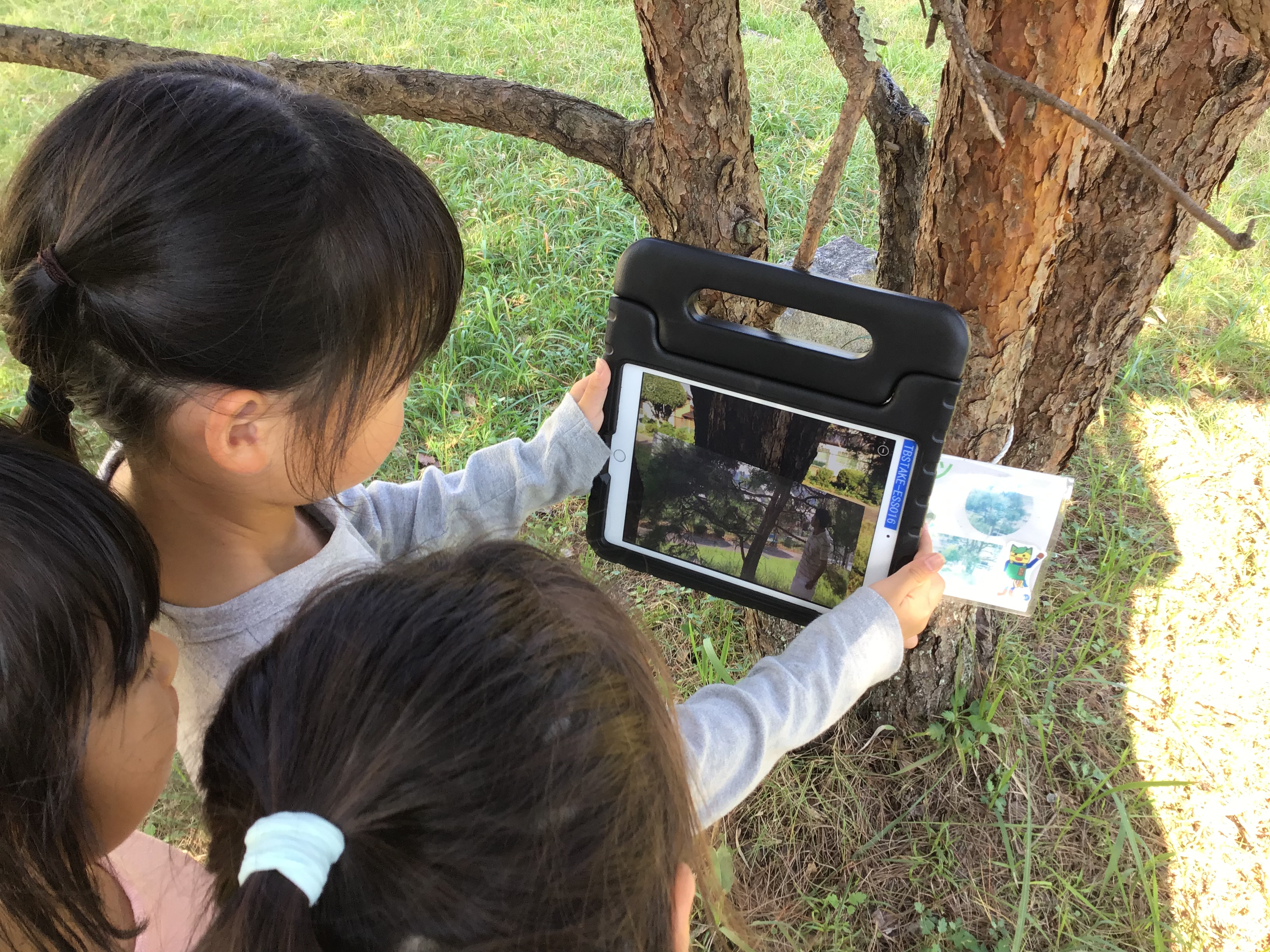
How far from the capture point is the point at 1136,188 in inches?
47.6

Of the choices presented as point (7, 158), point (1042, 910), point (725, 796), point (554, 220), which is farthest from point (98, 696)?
point (7, 158)

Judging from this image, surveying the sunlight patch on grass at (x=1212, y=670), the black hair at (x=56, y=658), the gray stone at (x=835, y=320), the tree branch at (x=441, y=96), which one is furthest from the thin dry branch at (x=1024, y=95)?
the sunlight patch on grass at (x=1212, y=670)

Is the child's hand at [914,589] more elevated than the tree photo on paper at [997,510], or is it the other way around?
the tree photo on paper at [997,510]

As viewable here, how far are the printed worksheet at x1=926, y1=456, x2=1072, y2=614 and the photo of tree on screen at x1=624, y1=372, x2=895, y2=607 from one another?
0.15 m

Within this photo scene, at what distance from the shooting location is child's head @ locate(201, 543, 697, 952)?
1.84ft

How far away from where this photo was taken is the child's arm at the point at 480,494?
104 centimetres

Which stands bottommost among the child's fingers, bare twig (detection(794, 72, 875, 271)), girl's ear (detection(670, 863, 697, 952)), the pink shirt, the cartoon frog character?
the pink shirt

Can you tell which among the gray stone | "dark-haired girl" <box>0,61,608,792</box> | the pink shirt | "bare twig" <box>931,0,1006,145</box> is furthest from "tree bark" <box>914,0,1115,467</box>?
the pink shirt

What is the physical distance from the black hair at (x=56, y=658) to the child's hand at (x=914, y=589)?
0.73 m

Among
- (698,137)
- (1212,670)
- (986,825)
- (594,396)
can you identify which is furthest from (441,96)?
(1212,670)

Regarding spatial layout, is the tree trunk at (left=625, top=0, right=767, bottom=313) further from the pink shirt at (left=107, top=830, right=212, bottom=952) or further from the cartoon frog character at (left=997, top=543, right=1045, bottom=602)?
the pink shirt at (left=107, top=830, right=212, bottom=952)

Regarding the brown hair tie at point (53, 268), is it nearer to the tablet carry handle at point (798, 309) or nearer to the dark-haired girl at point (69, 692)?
the dark-haired girl at point (69, 692)

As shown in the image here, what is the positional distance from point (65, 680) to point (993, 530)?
0.95 metres

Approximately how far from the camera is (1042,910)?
4.47 ft
